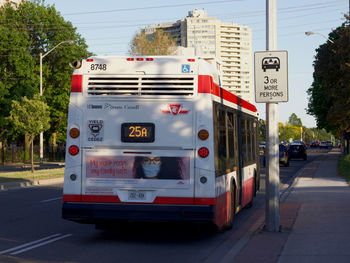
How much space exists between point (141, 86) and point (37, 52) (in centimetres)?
5130

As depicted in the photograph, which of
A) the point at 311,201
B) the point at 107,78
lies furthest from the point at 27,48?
the point at 107,78

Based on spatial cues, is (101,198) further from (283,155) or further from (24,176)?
(283,155)

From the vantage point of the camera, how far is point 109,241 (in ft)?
35.5

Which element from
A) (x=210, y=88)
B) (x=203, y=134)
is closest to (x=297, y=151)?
Answer: (x=210, y=88)

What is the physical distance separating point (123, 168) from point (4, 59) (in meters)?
47.9

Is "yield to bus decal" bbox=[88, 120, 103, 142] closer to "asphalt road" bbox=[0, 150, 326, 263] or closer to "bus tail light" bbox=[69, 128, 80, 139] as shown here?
"bus tail light" bbox=[69, 128, 80, 139]

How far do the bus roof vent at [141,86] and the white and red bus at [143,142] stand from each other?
2 centimetres

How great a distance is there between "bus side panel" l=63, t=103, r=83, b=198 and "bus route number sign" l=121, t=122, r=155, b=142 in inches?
30.6

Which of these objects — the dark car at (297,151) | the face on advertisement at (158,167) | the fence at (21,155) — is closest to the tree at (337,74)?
the dark car at (297,151)

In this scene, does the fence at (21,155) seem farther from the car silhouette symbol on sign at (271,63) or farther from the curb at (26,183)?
the car silhouette symbol on sign at (271,63)

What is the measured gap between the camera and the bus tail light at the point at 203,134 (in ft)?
32.7

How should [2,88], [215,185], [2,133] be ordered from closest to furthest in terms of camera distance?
1. [215,185]
2. [2,88]
3. [2,133]

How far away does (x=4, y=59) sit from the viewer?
181 ft

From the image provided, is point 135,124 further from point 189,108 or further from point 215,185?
point 215,185
